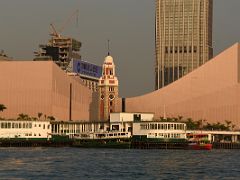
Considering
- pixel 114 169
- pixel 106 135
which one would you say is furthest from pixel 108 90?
pixel 114 169

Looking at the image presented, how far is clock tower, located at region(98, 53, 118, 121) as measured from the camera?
182125 mm

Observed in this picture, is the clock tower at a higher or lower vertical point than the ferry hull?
higher

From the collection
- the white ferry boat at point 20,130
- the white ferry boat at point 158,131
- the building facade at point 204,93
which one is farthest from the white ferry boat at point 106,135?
the building facade at point 204,93

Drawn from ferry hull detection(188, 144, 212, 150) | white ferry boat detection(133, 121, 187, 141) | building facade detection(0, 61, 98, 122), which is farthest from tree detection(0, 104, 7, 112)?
ferry hull detection(188, 144, 212, 150)

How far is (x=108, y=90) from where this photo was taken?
184 meters

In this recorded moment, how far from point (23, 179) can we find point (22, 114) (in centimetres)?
11862

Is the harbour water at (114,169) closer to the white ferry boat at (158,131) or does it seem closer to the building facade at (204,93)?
the white ferry boat at (158,131)

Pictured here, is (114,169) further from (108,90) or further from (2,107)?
(108,90)

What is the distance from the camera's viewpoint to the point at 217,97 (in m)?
184

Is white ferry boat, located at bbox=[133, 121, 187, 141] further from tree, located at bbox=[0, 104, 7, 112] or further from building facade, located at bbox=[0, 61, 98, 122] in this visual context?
building facade, located at bbox=[0, 61, 98, 122]

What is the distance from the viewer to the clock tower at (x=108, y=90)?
182 meters

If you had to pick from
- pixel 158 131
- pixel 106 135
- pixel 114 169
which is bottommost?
pixel 114 169

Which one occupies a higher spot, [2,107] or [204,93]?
[204,93]

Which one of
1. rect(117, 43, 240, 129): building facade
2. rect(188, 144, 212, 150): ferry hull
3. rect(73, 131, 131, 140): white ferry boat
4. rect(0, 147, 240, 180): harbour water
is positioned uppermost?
rect(117, 43, 240, 129): building facade
